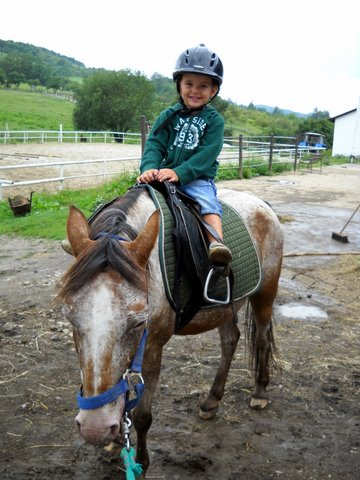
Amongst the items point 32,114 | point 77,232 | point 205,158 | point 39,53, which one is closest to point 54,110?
point 32,114

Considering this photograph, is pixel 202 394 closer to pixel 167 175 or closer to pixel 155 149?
pixel 167 175

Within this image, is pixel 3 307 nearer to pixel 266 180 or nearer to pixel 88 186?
pixel 88 186

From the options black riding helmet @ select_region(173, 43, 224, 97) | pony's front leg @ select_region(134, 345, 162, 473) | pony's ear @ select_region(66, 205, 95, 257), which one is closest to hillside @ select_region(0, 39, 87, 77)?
black riding helmet @ select_region(173, 43, 224, 97)

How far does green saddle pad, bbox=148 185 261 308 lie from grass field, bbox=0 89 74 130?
33.3 metres

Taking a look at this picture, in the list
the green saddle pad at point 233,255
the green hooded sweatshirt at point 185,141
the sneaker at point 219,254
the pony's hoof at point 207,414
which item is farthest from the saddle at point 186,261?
the pony's hoof at point 207,414

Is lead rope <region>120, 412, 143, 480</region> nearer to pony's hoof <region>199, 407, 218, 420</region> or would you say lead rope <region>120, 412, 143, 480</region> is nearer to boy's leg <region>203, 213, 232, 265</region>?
boy's leg <region>203, 213, 232, 265</region>

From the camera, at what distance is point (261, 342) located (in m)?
3.33

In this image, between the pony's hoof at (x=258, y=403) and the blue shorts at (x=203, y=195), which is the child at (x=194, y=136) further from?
the pony's hoof at (x=258, y=403)

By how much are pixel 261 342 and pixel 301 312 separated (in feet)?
5.19

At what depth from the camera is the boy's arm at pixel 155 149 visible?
2.72 m

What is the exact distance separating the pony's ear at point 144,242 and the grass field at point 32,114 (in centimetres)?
3410

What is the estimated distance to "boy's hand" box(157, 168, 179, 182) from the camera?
8.23 ft

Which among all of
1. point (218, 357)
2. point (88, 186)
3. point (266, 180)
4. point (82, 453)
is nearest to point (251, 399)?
point (218, 357)

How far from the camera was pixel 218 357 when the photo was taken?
3838 millimetres
